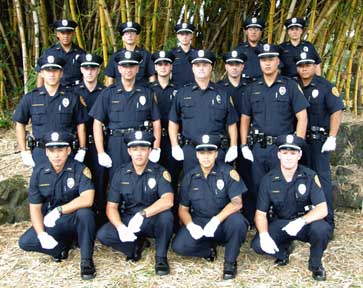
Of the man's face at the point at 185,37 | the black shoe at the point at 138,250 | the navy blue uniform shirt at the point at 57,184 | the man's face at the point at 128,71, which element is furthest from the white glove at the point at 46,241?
the man's face at the point at 185,37

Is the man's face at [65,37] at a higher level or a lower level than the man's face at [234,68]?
higher

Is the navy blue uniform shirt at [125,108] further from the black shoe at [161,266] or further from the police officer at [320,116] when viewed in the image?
the police officer at [320,116]

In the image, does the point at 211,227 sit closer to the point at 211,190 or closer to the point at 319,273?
the point at 211,190

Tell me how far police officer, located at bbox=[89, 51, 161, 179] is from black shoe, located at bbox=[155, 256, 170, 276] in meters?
0.85

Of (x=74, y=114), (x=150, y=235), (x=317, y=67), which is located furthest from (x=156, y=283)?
(x=317, y=67)

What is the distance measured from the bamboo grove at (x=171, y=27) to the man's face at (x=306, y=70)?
1.21 m

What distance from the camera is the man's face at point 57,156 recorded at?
14.3 feet

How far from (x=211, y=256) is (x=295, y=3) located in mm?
3170

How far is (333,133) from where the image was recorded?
16.1 ft

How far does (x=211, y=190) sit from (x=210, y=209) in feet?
0.51

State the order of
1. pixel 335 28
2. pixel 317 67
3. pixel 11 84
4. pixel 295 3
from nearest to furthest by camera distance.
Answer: pixel 317 67, pixel 295 3, pixel 335 28, pixel 11 84

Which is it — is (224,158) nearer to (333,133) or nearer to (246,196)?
(246,196)

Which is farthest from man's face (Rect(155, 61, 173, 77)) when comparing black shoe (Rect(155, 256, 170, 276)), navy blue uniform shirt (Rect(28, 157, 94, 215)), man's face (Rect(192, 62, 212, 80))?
black shoe (Rect(155, 256, 170, 276))

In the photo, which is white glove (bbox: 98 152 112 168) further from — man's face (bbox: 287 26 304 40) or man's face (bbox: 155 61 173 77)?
man's face (bbox: 287 26 304 40)
